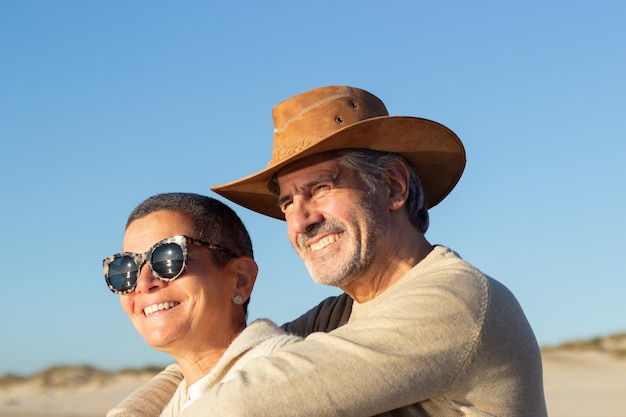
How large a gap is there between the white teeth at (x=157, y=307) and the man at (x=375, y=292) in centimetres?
52

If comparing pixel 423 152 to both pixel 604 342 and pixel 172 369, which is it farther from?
pixel 604 342

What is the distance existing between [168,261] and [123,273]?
Result: 0.87ft

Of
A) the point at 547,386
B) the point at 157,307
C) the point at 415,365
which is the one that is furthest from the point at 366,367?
the point at 547,386

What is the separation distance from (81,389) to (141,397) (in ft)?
61.9

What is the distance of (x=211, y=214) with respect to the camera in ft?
12.4

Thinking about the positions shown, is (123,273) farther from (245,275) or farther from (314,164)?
(314,164)

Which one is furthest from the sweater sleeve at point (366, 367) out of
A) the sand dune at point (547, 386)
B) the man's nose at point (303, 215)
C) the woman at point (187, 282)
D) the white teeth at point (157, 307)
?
the sand dune at point (547, 386)

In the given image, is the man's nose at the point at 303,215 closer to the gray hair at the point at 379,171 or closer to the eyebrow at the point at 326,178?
the eyebrow at the point at 326,178

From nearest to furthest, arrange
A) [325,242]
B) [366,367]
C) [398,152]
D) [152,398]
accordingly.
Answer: [366,367], [152,398], [325,242], [398,152]

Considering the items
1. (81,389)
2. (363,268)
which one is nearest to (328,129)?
(363,268)

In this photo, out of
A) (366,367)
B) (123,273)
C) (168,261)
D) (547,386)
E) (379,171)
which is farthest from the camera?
(547,386)

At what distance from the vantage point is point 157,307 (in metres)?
3.64

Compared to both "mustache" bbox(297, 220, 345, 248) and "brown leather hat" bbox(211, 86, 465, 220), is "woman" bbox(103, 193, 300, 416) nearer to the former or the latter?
"mustache" bbox(297, 220, 345, 248)

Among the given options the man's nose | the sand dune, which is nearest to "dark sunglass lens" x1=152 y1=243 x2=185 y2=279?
the man's nose
